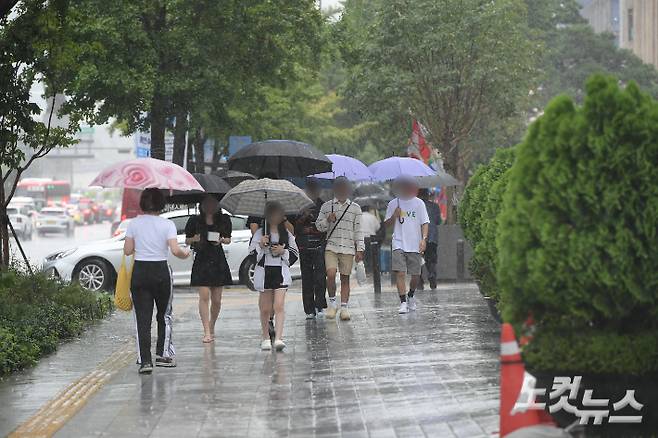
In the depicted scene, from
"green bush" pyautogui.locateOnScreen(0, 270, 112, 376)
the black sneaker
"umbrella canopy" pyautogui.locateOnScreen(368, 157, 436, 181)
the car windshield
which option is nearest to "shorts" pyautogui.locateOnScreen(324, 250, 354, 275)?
"green bush" pyautogui.locateOnScreen(0, 270, 112, 376)

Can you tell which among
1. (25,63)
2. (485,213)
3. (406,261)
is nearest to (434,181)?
(406,261)

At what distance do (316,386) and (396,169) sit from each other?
10.1 meters

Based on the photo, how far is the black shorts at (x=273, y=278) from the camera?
562 inches

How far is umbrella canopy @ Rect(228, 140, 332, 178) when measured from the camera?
1720 centimetres

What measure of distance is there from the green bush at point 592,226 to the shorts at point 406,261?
31.6ft

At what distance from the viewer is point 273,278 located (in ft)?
46.9

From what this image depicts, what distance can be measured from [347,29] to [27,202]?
6142 centimetres

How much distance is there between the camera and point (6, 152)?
56.9 feet

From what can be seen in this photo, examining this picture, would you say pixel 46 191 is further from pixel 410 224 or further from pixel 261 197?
pixel 261 197

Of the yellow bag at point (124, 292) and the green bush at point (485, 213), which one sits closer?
the yellow bag at point (124, 292)

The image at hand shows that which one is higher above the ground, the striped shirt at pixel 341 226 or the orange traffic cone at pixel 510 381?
the striped shirt at pixel 341 226

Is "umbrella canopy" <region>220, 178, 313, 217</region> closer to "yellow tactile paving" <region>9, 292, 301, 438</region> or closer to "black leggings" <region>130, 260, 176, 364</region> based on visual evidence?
"yellow tactile paving" <region>9, 292, 301, 438</region>

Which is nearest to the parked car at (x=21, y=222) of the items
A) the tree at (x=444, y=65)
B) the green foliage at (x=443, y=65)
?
the green foliage at (x=443, y=65)

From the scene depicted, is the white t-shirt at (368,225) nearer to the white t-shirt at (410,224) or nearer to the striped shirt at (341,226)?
the white t-shirt at (410,224)
